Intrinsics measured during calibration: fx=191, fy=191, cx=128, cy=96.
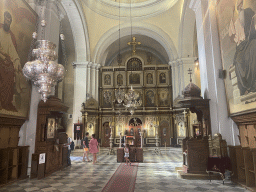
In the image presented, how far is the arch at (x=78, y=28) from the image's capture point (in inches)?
468

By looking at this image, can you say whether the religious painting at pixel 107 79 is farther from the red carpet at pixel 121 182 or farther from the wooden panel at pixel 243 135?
the wooden panel at pixel 243 135

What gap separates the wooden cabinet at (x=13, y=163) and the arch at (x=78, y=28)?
9.15 metres

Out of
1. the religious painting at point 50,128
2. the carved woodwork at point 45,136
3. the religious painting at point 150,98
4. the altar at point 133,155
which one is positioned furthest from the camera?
the religious painting at point 150,98

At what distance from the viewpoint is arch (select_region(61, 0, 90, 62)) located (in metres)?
11.9

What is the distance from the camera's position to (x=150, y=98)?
56.0 ft

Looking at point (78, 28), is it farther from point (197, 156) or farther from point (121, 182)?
point (197, 156)

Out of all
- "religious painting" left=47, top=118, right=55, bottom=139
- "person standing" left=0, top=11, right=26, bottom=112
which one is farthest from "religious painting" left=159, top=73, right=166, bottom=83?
"person standing" left=0, top=11, right=26, bottom=112

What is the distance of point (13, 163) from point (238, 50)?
671 cm

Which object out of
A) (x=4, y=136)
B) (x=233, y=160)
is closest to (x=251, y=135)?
(x=233, y=160)

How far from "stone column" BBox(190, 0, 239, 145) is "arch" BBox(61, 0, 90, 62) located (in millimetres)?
8075

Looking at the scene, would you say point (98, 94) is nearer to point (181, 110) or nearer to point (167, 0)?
point (181, 110)

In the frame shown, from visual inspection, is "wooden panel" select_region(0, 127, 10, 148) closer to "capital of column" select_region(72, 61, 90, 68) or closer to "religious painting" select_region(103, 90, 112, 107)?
"capital of column" select_region(72, 61, 90, 68)

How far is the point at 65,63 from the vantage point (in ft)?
53.0

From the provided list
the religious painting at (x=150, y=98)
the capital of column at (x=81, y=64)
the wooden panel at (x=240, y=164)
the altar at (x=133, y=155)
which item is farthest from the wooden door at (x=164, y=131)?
the wooden panel at (x=240, y=164)
